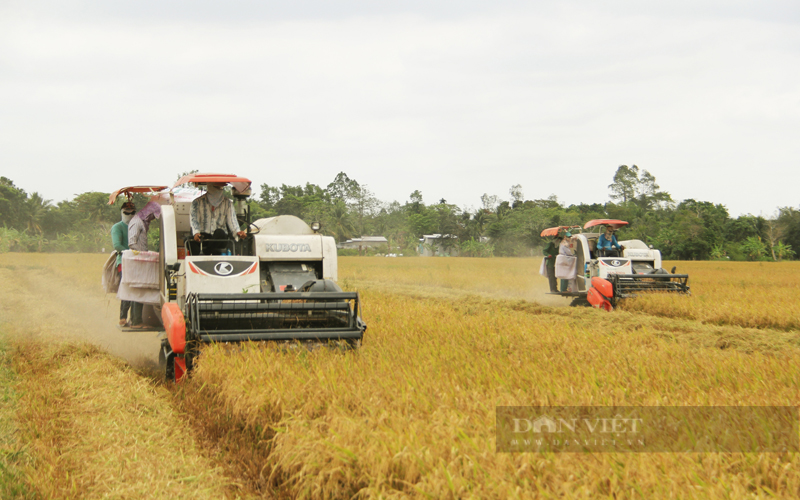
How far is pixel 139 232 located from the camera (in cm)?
719

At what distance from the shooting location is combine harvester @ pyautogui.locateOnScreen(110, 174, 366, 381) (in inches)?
191

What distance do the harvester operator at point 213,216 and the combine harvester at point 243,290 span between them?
0.44 feet

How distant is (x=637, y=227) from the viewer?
50.6 m

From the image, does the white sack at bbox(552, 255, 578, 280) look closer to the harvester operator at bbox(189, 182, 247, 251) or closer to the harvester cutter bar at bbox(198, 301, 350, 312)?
the harvester operator at bbox(189, 182, 247, 251)

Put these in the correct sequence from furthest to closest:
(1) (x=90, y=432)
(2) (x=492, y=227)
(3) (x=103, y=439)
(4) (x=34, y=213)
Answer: (2) (x=492, y=227)
(4) (x=34, y=213)
(1) (x=90, y=432)
(3) (x=103, y=439)

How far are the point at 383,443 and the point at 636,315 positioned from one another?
837 cm

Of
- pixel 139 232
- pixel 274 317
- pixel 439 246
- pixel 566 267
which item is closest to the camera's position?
pixel 274 317

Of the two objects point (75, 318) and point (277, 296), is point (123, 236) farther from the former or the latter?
point (75, 318)

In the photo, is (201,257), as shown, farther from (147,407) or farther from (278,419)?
(278,419)

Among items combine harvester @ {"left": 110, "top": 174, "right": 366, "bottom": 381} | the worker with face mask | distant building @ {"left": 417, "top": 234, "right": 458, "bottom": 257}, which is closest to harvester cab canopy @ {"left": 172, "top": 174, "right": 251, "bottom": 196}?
combine harvester @ {"left": 110, "top": 174, "right": 366, "bottom": 381}

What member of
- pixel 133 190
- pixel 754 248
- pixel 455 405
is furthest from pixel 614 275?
pixel 754 248

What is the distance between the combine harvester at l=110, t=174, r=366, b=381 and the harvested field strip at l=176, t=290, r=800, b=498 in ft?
1.06

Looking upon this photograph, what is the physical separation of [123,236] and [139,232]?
41 cm

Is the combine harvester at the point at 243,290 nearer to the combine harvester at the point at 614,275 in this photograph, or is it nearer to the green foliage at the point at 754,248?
the combine harvester at the point at 614,275
